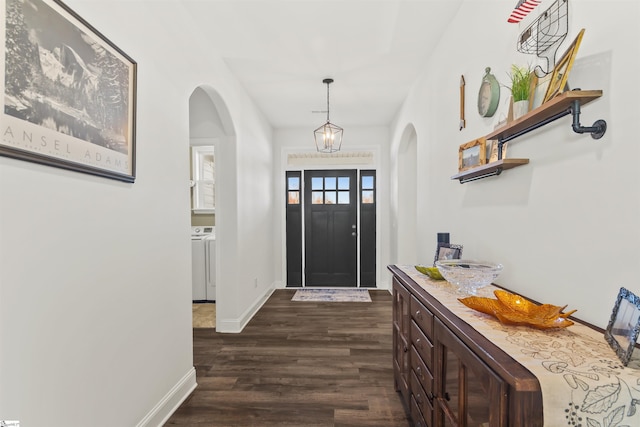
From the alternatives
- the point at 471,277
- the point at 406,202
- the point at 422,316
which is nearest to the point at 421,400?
the point at 422,316

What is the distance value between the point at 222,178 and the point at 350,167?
2.46m

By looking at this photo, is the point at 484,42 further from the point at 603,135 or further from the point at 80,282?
the point at 80,282

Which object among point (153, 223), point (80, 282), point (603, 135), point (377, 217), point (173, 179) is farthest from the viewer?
point (377, 217)

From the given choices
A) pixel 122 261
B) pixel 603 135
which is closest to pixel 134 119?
pixel 122 261

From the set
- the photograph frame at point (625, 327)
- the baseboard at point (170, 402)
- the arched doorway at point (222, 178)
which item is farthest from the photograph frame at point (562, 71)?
the arched doorway at point (222, 178)

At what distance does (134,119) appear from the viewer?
161cm

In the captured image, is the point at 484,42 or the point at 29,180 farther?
the point at 484,42

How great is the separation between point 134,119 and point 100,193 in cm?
44

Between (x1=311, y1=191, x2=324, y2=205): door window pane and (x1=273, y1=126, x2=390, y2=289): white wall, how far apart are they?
43 cm

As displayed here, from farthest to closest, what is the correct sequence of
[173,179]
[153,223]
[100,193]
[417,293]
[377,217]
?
1. [377,217]
2. [173,179]
3. [153,223]
4. [417,293]
5. [100,193]

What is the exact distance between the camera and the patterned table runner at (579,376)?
0.70m

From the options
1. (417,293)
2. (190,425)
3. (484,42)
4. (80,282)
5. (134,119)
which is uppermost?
(484,42)

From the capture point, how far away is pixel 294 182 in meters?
5.27

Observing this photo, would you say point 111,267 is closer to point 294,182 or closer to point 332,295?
point 332,295
